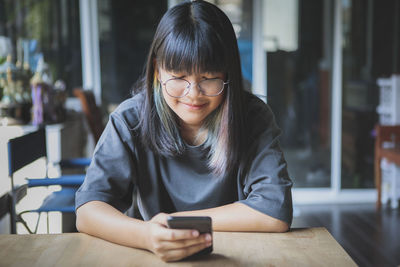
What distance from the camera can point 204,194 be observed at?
1168 mm

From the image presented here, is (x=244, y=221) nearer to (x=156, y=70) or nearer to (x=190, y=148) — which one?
(x=190, y=148)

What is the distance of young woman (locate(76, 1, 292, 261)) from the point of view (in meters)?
1.01

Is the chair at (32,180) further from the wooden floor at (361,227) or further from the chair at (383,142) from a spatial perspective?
the chair at (383,142)

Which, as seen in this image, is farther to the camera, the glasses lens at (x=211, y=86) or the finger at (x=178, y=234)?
the glasses lens at (x=211, y=86)

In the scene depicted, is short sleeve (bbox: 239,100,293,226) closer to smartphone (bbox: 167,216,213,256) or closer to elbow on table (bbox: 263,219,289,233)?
elbow on table (bbox: 263,219,289,233)

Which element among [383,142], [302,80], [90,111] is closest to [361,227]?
[383,142]

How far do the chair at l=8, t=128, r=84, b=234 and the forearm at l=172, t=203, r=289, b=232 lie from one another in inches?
35.3

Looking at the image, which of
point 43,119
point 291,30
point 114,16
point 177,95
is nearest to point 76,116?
point 43,119

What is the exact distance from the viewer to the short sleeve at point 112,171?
42.2 inches

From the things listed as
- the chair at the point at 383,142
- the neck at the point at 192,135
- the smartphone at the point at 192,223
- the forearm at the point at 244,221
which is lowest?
the chair at the point at 383,142

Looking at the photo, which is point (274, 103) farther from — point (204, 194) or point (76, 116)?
point (204, 194)

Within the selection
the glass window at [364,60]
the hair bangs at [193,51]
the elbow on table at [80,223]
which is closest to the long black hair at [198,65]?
the hair bangs at [193,51]

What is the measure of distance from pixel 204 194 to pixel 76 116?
2353 mm

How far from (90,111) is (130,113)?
1804mm
